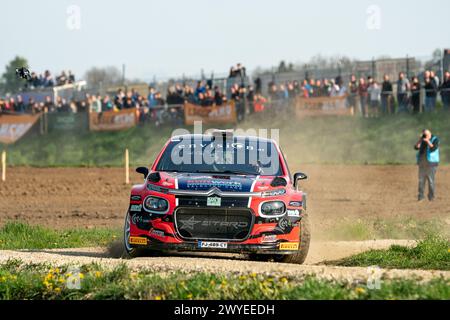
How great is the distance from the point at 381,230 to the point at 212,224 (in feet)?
23.6

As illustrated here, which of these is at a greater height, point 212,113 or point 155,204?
point 155,204

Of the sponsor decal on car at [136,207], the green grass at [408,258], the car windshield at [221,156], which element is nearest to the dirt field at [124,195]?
the green grass at [408,258]

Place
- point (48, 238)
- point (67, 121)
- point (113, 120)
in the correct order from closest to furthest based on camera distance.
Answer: point (48, 238) < point (113, 120) < point (67, 121)

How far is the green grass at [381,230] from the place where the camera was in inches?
681

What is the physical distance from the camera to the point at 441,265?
37.0 ft

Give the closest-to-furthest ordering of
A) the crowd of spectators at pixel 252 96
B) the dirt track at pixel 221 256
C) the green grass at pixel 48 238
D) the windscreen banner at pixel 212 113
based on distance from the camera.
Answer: the dirt track at pixel 221 256
the green grass at pixel 48 238
the crowd of spectators at pixel 252 96
the windscreen banner at pixel 212 113

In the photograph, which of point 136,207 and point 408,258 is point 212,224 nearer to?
point 136,207

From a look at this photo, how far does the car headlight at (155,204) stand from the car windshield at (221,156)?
Result: 3.26 feet

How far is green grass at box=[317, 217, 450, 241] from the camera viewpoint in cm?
1730

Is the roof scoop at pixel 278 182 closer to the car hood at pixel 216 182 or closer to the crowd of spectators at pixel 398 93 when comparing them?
the car hood at pixel 216 182

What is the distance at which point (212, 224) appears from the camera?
37.2 feet

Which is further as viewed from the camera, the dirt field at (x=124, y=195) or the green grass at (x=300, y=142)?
the green grass at (x=300, y=142)

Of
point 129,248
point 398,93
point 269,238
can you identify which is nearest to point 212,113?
point 398,93

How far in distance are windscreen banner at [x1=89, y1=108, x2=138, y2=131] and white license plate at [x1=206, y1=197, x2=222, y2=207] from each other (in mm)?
29577
